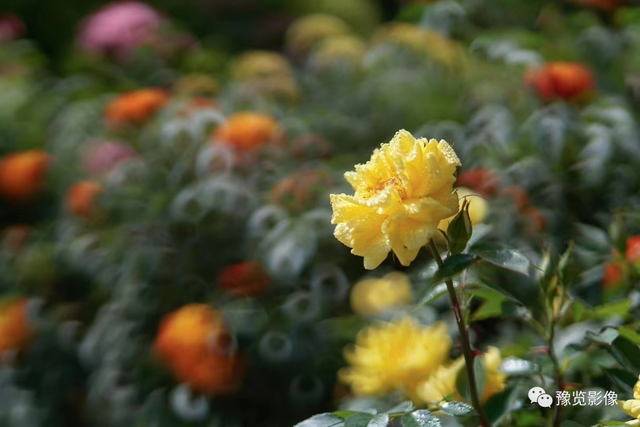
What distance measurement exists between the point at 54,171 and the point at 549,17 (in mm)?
1323

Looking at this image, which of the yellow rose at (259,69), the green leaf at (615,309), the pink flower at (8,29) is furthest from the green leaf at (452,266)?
the pink flower at (8,29)

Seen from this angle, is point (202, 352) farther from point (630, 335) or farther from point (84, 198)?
point (630, 335)

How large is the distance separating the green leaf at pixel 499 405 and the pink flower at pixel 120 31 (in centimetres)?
247

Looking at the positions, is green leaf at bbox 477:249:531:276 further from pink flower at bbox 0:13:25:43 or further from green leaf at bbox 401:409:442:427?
pink flower at bbox 0:13:25:43

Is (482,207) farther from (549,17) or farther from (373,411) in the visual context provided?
(549,17)

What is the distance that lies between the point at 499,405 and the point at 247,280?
82 cm

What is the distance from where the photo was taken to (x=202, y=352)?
4.61 feet

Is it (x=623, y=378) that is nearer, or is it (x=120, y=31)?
(x=623, y=378)

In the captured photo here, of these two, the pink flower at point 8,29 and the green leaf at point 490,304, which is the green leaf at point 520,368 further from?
the pink flower at point 8,29

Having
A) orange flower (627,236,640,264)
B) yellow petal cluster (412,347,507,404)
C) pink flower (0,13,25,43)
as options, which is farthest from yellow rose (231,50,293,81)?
yellow petal cluster (412,347,507,404)

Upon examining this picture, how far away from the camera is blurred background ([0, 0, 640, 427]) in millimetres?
1340

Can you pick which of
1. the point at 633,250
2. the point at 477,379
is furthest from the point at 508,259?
the point at 633,250

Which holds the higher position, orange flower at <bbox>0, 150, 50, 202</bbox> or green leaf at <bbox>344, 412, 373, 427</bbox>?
green leaf at <bbox>344, 412, 373, 427</bbox>

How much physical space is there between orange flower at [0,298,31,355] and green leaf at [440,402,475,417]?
1.37 metres
